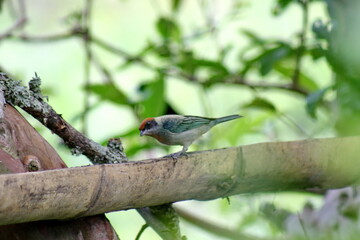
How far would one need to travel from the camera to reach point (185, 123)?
6.87ft

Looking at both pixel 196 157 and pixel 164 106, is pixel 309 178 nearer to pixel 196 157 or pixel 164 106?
pixel 196 157

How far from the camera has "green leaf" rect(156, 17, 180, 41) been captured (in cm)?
290

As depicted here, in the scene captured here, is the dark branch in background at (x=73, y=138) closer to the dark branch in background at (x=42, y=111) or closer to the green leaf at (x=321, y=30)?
the dark branch in background at (x=42, y=111)

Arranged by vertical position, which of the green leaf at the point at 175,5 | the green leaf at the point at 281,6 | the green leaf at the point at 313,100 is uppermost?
the green leaf at the point at 175,5

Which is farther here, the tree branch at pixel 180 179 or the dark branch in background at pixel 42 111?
the dark branch in background at pixel 42 111

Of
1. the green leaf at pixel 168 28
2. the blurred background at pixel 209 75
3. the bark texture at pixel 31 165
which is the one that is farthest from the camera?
the green leaf at pixel 168 28

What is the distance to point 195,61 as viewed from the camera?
2.55 metres

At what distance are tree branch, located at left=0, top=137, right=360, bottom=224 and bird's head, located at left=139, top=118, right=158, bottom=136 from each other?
2.17 feet

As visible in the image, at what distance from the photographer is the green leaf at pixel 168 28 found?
2902 millimetres

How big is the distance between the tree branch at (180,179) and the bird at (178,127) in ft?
1.86

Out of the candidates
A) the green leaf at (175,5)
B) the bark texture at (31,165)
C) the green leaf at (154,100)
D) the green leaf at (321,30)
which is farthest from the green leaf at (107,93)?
the bark texture at (31,165)

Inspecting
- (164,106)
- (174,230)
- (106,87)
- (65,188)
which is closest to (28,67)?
(106,87)

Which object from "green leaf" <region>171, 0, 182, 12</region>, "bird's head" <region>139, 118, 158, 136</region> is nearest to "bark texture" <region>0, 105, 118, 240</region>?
"bird's head" <region>139, 118, 158, 136</region>

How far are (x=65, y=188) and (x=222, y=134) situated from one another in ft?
5.20
